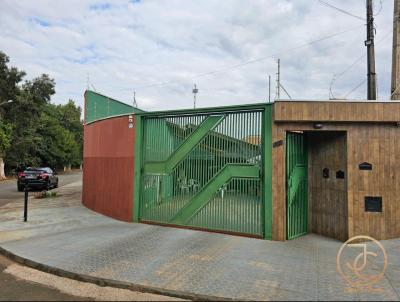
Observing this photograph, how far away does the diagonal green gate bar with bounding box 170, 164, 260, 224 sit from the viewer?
8570 millimetres

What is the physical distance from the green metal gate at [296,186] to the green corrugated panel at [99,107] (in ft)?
27.2

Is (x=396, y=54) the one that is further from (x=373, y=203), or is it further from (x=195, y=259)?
(x=195, y=259)

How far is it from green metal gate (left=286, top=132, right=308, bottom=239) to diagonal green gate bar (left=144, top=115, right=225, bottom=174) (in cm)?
190

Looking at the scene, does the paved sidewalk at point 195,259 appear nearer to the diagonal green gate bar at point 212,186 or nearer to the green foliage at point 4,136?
the diagonal green gate bar at point 212,186

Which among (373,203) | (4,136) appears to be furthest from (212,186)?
(4,136)

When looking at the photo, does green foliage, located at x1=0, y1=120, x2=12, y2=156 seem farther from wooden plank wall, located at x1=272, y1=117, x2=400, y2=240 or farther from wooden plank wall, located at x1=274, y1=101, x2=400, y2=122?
wooden plank wall, located at x1=272, y1=117, x2=400, y2=240

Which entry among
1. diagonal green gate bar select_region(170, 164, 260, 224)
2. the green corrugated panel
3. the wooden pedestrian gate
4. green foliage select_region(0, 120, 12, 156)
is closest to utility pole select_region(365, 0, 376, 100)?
the wooden pedestrian gate

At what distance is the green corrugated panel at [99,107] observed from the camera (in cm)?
1462

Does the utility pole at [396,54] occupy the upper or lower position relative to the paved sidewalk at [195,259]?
upper

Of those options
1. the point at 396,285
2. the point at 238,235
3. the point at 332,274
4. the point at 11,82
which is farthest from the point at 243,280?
the point at 11,82

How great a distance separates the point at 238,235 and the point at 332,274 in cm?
302

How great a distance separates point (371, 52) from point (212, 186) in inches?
284

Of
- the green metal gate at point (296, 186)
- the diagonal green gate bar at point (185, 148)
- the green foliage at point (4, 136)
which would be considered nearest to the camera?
the green metal gate at point (296, 186)

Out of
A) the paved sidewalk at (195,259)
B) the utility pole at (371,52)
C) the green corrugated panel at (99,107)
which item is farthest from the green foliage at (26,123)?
the utility pole at (371,52)
